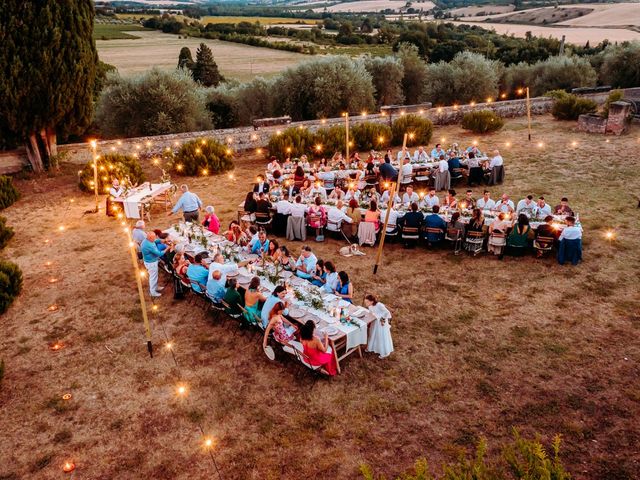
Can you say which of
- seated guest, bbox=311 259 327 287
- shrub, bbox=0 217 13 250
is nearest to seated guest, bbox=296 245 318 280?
seated guest, bbox=311 259 327 287

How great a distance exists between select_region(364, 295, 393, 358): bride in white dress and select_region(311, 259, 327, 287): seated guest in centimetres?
154

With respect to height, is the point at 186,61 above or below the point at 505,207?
above

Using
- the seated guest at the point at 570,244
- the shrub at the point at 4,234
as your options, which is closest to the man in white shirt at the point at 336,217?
the seated guest at the point at 570,244

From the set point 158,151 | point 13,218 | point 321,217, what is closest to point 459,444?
point 321,217

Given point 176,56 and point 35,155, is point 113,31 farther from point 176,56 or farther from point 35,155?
point 35,155

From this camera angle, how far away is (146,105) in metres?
21.0

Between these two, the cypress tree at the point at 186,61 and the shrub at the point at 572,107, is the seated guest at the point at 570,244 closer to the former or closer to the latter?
the shrub at the point at 572,107

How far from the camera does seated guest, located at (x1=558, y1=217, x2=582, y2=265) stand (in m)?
10.4

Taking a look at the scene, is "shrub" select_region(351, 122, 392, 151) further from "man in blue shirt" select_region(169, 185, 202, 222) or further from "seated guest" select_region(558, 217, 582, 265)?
"seated guest" select_region(558, 217, 582, 265)

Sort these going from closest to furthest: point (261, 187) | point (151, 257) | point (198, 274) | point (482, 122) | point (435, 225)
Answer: point (198, 274), point (151, 257), point (435, 225), point (261, 187), point (482, 122)

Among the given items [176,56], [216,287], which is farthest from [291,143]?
[176,56]

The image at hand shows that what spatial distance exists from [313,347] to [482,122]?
59.9ft

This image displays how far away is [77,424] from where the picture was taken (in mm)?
6844

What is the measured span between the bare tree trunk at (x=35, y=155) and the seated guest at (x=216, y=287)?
12011 millimetres
